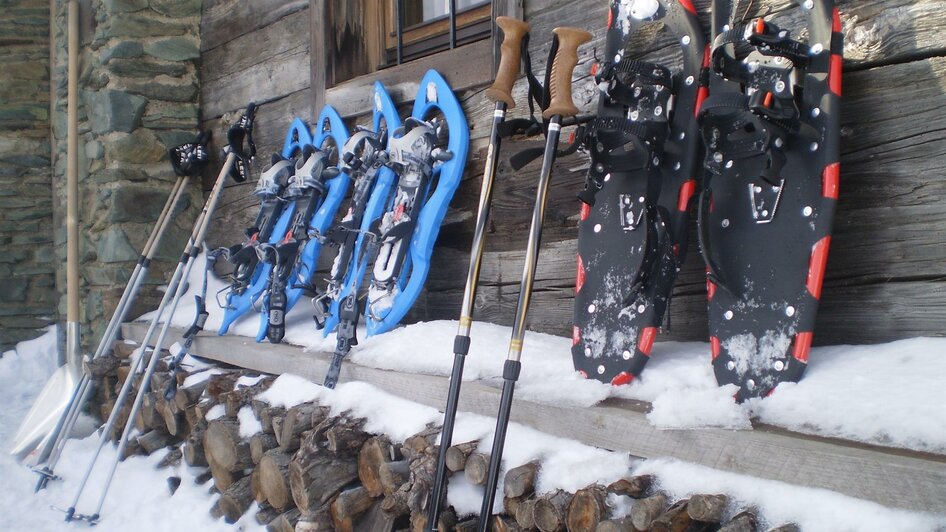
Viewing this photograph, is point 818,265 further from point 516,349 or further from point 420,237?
point 420,237

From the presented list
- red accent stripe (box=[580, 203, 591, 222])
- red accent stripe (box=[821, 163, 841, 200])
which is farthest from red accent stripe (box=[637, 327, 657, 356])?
red accent stripe (box=[821, 163, 841, 200])

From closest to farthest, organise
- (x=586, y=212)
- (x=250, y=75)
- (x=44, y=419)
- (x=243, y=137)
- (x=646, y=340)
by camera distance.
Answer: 1. (x=646, y=340)
2. (x=586, y=212)
3. (x=44, y=419)
4. (x=243, y=137)
5. (x=250, y=75)

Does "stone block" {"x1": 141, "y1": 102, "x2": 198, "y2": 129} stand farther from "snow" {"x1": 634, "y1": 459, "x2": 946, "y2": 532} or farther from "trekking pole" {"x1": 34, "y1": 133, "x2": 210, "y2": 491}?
"snow" {"x1": 634, "y1": 459, "x2": 946, "y2": 532}

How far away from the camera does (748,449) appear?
4.29ft

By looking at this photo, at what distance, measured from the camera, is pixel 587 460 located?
1.53 m

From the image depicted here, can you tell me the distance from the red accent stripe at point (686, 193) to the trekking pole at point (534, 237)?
32 cm

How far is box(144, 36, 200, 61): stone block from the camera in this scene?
157 inches

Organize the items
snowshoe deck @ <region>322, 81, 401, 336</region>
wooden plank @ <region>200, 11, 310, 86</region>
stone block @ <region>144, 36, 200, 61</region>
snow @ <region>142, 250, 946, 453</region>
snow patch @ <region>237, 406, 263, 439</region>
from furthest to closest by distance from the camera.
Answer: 1. stone block @ <region>144, 36, 200, 61</region>
2. wooden plank @ <region>200, 11, 310, 86</region>
3. snowshoe deck @ <region>322, 81, 401, 336</region>
4. snow patch @ <region>237, 406, 263, 439</region>
5. snow @ <region>142, 250, 946, 453</region>

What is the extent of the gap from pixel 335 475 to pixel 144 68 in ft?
9.36

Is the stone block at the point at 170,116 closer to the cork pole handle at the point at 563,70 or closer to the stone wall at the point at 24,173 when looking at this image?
the stone wall at the point at 24,173

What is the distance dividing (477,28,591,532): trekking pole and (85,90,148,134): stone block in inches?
110

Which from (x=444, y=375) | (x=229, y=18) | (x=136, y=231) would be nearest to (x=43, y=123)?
(x=136, y=231)

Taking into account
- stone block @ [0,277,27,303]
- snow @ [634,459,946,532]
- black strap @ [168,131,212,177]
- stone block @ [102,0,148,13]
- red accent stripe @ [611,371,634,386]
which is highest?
stone block @ [102,0,148,13]

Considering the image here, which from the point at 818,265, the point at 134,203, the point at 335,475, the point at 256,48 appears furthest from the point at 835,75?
the point at 134,203
